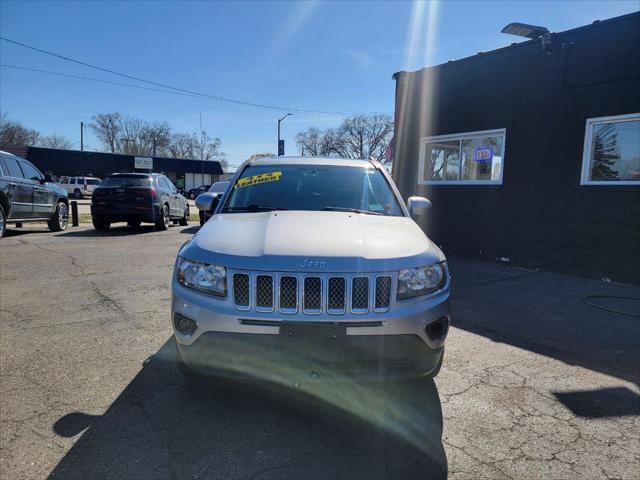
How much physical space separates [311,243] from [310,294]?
0.37m

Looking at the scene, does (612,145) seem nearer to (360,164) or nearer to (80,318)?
(360,164)

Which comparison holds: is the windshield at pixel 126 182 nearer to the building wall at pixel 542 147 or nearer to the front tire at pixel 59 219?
the front tire at pixel 59 219

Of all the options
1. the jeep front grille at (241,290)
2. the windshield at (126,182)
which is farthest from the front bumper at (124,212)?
the jeep front grille at (241,290)

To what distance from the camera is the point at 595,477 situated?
225 centimetres

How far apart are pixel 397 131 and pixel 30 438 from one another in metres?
10.1

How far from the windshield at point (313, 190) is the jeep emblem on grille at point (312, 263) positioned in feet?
3.86

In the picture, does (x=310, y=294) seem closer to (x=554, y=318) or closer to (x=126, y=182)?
(x=554, y=318)

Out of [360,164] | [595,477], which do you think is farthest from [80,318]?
[595,477]

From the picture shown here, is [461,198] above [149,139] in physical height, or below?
below

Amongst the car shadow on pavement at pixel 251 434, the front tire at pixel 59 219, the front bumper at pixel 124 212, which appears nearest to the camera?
the car shadow on pavement at pixel 251 434

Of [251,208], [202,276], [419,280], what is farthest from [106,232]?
[419,280]

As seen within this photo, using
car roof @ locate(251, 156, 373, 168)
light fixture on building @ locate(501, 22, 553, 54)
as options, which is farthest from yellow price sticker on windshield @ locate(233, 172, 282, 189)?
light fixture on building @ locate(501, 22, 553, 54)

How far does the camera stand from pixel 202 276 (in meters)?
2.64

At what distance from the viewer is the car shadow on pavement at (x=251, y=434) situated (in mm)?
2203
